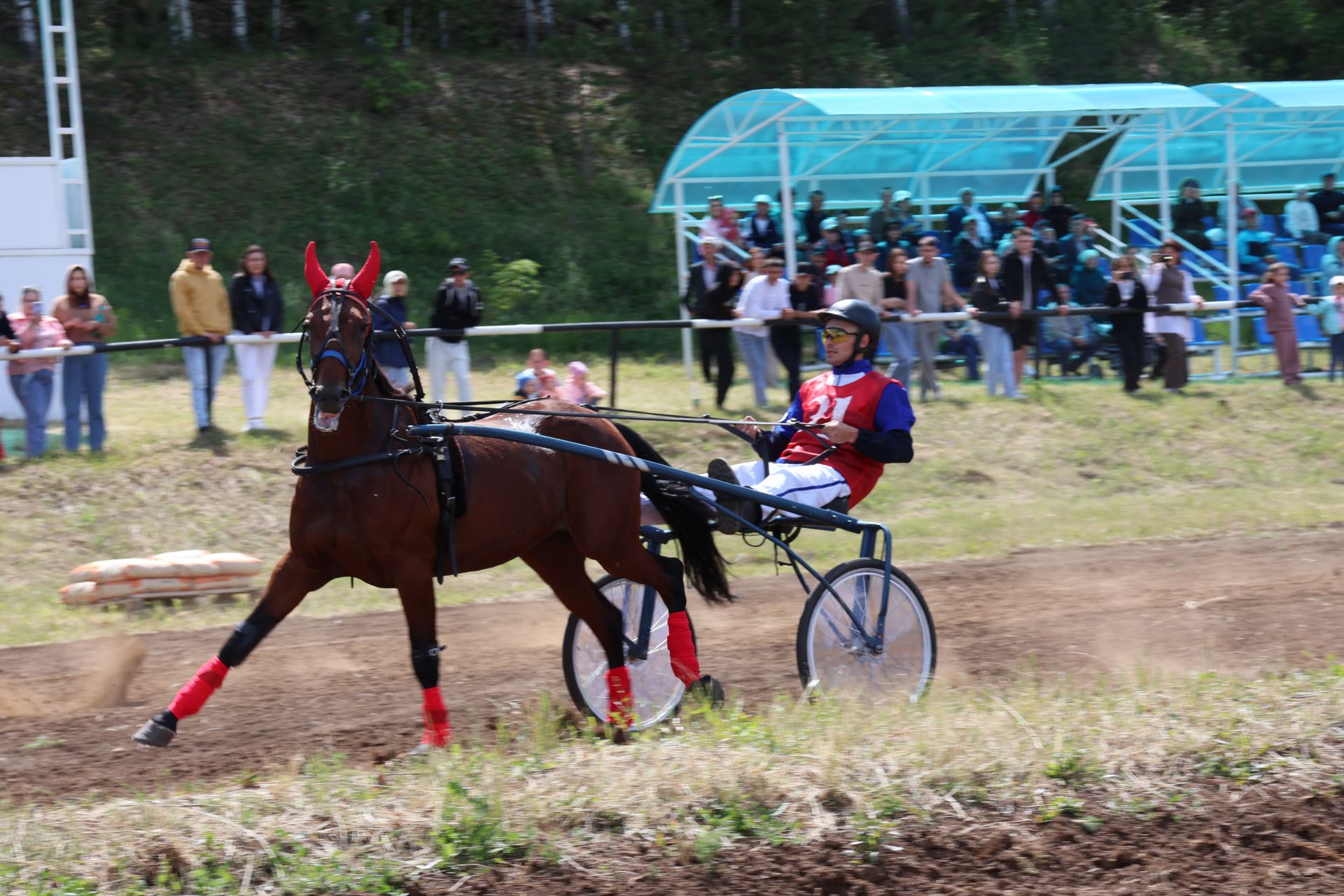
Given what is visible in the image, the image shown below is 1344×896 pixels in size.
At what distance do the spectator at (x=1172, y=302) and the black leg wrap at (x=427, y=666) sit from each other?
9904mm

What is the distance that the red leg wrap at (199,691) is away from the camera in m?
5.41

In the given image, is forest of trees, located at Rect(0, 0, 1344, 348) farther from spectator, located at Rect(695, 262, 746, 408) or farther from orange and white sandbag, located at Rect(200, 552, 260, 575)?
orange and white sandbag, located at Rect(200, 552, 260, 575)

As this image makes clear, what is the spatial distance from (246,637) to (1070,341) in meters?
10.0

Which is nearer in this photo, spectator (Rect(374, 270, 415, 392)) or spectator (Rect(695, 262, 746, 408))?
spectator (Rect(374, 270, 415, 392))

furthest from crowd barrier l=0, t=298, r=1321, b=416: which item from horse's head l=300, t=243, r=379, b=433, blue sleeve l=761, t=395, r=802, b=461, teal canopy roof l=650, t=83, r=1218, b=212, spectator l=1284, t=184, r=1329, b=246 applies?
spectator l=1284, t=184, r=1329, b=246

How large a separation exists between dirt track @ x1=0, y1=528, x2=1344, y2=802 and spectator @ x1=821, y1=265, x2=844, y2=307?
4.04 m

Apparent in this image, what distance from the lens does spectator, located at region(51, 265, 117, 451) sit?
10.8 m

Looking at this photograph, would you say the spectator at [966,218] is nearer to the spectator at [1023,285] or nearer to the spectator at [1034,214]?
the spectator at [1034,214]

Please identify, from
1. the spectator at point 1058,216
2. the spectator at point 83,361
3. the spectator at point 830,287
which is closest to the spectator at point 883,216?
the spectator at point 1058,216

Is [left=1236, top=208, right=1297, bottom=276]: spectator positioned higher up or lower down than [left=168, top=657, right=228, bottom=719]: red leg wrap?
higher up

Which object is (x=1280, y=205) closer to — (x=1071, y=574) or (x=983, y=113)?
(x=983, y=113)

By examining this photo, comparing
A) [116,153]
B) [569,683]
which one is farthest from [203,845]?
[116,153]

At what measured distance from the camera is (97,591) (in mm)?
8617

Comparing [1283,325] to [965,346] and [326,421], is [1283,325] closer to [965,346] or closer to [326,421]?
[965,346]
